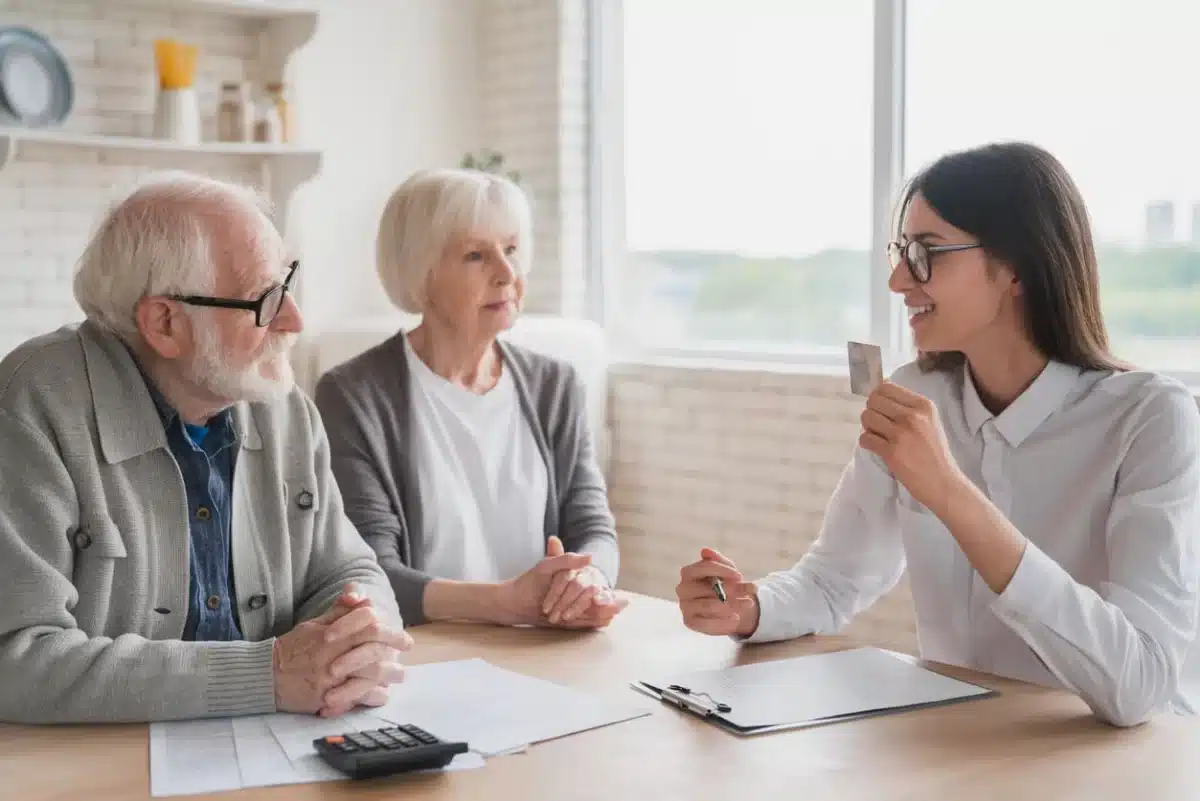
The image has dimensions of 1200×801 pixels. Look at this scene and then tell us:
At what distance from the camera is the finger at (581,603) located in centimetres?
213

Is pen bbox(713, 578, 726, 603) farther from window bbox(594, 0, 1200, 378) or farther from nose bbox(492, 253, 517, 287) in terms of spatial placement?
window bbox(594, 0, 1200, 378)

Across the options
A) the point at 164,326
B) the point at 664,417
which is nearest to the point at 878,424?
the point at 164,326

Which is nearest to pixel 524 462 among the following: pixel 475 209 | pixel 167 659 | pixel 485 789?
pixel 475 209

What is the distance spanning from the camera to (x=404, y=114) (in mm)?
4801

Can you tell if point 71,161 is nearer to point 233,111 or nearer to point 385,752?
point 233,111

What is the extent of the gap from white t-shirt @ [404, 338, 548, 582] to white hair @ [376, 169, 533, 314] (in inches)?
7.1

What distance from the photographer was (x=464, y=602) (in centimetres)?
229

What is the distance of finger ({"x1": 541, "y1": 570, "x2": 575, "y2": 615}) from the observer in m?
2.14

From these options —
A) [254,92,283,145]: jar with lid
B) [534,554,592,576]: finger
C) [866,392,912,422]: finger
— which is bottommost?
[534,554,592,576]: finger

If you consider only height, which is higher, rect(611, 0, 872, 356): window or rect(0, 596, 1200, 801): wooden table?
rect(611, 0, 872, 356): window

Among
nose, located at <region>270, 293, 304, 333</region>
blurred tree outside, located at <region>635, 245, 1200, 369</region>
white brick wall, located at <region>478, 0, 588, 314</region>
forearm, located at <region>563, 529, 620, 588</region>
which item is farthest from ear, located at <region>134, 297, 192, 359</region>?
white brick wall, located at <region>478, 0, 588, 314</region>

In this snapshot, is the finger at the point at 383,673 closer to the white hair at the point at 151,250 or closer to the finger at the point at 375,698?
the finger at the point at 375,698

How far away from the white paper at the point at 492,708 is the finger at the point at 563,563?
0.29 meters

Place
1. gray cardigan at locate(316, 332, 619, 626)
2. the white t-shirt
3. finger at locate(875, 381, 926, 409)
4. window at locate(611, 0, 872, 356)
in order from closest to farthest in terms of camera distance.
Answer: finger at locate(875, 381, 926, 409)
gray cardigan at locate(316, 332, 619, 626)
the white t-shirt
window at locate(611, 0, 872, 356)
